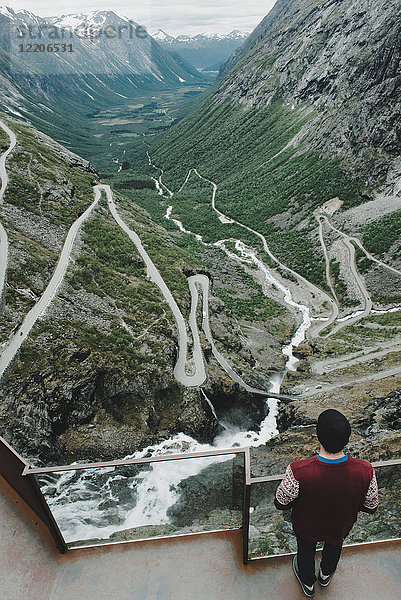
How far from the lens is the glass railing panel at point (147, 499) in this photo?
175 inches

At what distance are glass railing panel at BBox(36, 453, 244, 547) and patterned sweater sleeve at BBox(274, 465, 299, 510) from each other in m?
0.68

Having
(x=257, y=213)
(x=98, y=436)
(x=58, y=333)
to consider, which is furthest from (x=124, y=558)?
(x=257, y=213)

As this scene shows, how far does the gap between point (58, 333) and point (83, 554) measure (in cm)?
2377

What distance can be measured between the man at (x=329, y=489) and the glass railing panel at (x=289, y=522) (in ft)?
1.25

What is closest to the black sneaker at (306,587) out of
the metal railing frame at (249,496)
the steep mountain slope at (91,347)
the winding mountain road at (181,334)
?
the metal railing frame at (249,496)

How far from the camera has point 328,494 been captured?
146 inches

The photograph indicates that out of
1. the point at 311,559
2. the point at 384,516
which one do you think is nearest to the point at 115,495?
the point at 311,559

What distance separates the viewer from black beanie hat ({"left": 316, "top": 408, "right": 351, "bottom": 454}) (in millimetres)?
3506

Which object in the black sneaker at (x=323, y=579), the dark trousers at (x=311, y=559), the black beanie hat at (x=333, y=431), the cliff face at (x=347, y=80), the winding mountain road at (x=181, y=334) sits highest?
the cliff face at (x=347, y=80)

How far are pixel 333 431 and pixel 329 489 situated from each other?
669 millimetres

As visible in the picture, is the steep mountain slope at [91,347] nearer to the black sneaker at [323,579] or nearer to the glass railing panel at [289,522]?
the glass railing panel at [289,522]

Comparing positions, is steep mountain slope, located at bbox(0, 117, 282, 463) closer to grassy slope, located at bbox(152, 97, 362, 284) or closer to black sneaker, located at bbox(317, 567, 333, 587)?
black sneaker, located at bbox(317, 567, 333, 587)

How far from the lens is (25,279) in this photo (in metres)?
30.8

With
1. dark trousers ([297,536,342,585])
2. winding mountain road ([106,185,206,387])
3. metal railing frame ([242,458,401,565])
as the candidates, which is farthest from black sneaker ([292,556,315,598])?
winding mountain road ([106,185,206,387])
